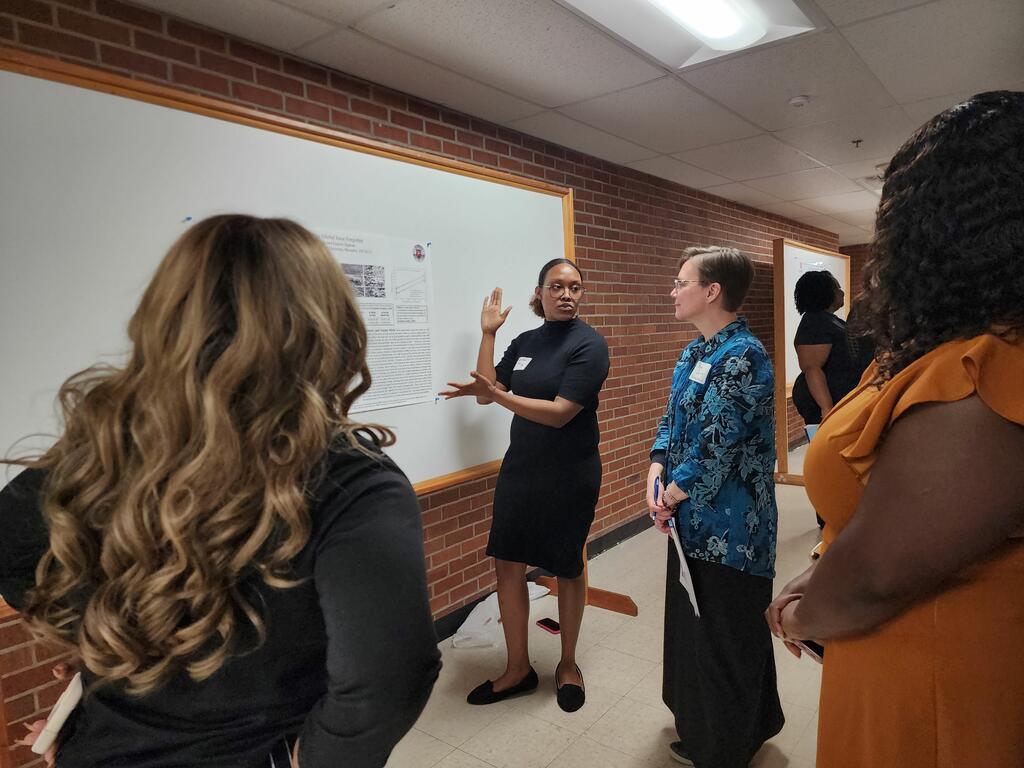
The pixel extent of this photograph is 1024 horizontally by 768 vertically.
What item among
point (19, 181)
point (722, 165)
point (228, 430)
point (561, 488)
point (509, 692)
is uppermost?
point (722, 165)

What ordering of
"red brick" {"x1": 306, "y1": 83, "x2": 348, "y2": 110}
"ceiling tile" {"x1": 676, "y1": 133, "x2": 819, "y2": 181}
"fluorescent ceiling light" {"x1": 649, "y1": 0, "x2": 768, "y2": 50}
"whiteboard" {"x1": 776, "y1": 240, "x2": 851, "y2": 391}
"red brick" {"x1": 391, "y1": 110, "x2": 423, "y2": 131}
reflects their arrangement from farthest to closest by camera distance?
1. "whiteboard" {"x1": 776, "y1": 240, "x2": 851, "y2": 391}
2. "ceiling tile" {"x1": 676, "y1": 133, "x2": 819, "y2": 181}
3. "red brick" {"x1": 391, "y1": 110, "x2": 423, "y2": 131}
4. "red brick" {"x1": 306, "y1": 83, "x2": 348, "y2": 110}
5. "fluorescent ceiling light" {"x1": 649, "y1": 0, "x2": 768, "y2": 50}

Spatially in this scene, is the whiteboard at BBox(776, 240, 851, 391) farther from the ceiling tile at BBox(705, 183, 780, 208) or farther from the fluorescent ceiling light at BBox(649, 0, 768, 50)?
the fluorescent ceiling light at BBox(649, 0, 768, 50)

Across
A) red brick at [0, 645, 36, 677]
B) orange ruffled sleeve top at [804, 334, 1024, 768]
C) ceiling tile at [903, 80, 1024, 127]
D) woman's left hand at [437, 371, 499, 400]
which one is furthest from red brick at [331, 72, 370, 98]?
ceiling tile at [903, 80, 1024, 127]

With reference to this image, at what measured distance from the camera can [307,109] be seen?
235cm

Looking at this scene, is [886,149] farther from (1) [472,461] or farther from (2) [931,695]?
(2) [931,695]

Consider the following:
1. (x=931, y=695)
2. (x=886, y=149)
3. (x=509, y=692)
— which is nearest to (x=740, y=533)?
(x=931, y=695)

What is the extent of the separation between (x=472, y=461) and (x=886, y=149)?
3.62m

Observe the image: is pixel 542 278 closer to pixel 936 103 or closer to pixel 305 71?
pixel 305 71

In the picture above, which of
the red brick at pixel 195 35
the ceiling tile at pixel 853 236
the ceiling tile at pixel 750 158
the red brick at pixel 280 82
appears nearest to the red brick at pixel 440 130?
the red brick at pixel 280 82

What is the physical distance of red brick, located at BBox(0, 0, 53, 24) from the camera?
5.41 ft

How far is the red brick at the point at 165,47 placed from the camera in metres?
1.90

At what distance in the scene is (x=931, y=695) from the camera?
0.87 meters

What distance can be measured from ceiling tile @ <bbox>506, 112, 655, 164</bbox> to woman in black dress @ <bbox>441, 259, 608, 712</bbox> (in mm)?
1174

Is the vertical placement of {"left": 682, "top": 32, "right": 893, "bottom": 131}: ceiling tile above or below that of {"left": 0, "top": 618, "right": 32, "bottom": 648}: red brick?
above
